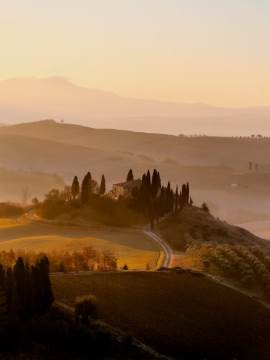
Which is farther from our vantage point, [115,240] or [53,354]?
[115,240]

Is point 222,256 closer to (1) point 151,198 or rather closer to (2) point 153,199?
(2) point 153,199

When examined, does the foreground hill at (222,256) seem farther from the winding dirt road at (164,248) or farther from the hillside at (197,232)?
the winding dirt road at (164,248)

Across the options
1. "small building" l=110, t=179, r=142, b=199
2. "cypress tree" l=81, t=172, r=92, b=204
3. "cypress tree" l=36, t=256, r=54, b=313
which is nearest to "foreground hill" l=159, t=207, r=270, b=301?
"small building" l=110, t=179, r=142, b=199

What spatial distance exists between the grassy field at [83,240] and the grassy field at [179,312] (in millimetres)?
13545

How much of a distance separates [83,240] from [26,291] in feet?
122

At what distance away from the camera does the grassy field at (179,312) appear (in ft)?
113

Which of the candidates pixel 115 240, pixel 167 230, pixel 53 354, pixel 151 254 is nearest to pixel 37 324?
pixel 53 354

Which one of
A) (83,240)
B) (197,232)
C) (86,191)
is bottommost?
(83,240)

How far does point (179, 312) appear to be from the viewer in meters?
39.1

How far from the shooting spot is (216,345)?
1385 inches

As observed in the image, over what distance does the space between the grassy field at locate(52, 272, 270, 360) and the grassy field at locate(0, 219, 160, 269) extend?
13545 mm

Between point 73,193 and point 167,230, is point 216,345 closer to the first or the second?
point 167,230

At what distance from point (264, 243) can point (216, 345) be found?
5056 centimetres

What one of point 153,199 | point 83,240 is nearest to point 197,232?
point 153,199
